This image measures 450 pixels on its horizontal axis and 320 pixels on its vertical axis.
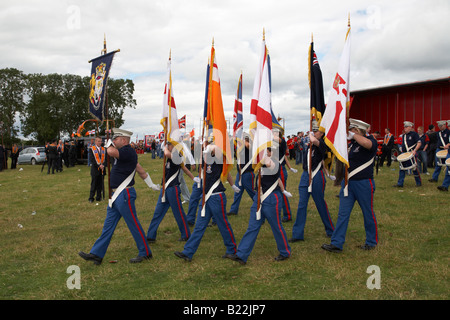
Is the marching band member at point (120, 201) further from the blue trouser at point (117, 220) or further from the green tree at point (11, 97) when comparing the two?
the green tree at point (11, 97)

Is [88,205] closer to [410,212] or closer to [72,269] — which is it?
[72,269]

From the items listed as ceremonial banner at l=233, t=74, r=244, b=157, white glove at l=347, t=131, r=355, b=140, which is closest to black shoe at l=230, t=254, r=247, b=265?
white glove at l=347, t=131, r=355, b=140

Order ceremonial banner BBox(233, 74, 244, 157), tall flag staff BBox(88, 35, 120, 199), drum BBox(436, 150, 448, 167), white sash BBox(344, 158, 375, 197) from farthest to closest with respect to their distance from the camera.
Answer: drum BBox(436, 150, 448, 167) → ceremonial banner BBox(233, 74, 244, 157) → tall flag staff BBox(88, 35, 120, 199) → white sash BBox(344, 158, 375, 197)

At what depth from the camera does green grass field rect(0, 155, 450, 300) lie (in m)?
4.75

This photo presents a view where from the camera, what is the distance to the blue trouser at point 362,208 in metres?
6.25

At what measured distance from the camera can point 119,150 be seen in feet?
19.8

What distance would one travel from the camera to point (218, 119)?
20.9 ft

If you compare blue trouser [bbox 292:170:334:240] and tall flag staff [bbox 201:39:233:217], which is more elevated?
tall flag staff [bbox 201:39:233:217]

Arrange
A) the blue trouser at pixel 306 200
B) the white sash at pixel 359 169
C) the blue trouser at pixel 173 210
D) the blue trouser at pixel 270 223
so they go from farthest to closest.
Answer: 1. the blue trouser at pixel 173 210
2. the blue trouser at pixel 306 200
3. the white sash at pixel 359 169
4. the blue trouser at pixel 270 223

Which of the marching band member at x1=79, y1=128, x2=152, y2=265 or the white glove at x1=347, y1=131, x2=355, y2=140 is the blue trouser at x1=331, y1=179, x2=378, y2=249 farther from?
the marching band member at x1=79, y1=128, x2=152, y2=265

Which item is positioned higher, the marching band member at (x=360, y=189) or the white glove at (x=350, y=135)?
the white glove at (x=350, y=135)

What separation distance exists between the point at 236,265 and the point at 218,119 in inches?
92.7

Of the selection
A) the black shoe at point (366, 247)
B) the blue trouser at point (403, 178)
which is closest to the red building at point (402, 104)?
the blue trouser at point (403, 178)

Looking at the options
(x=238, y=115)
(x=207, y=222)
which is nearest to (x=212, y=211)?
(x=207, y=222)
